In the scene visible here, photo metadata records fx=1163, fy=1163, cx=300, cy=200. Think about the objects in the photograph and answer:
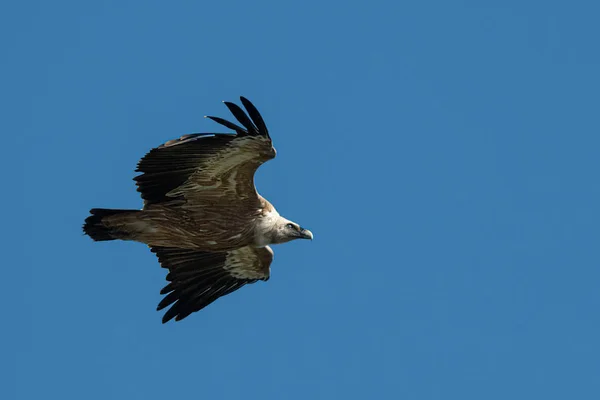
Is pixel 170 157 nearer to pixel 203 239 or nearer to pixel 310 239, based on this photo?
pixel 203 239

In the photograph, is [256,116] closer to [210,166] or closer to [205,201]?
[210,166]

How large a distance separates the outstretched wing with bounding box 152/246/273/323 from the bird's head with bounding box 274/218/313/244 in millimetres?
1005

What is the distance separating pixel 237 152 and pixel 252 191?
3.17 feet

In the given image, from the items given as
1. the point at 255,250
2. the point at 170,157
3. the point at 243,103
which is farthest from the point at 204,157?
the point at 255,250

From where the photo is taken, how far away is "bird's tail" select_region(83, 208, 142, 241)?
626 inches

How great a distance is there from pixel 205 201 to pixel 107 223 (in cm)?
139

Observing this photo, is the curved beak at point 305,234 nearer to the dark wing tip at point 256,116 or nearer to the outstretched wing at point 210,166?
the outstretched wing at point 210,166

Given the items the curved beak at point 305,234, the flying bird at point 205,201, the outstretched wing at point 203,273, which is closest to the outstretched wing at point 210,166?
the flying bird at point 205,201

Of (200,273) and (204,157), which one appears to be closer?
(204,157)

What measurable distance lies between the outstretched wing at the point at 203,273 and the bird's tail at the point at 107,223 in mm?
1729

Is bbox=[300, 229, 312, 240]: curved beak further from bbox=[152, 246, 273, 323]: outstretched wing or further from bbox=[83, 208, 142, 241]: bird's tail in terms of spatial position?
bbox=[83, 208, 142, 241]: bird's tail

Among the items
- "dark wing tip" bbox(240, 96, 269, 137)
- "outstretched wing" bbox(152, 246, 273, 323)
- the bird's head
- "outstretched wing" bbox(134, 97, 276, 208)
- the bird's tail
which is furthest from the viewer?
"outstretched wing" bbox(152, 246, 273, 323)

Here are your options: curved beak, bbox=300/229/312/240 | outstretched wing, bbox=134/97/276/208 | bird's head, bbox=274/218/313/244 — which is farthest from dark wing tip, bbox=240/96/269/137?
curved beak, bbox=300/229/312/240

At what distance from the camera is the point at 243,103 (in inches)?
572
